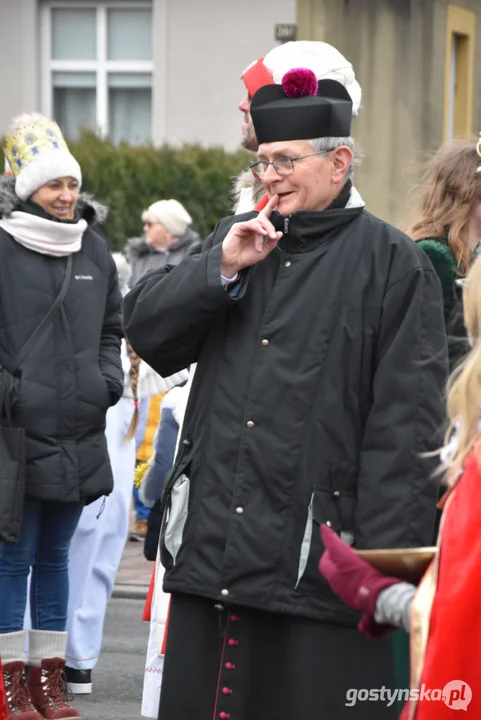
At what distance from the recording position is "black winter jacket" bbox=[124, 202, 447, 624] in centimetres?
359

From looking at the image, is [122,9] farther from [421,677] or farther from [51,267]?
[421,677]

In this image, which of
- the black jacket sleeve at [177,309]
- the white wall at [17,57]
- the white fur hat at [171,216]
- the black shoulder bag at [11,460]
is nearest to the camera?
the black jacket sleeve at [177,309]

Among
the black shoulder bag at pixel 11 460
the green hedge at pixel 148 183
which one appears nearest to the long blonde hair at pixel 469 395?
the black shoulder bag at pixel 11 460

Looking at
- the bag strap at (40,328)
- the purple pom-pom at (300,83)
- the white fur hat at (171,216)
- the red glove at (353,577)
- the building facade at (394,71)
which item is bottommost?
the red glove at (353,577)

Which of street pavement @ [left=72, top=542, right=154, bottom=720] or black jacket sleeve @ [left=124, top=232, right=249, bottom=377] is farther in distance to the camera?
street pavement @ [left=72, top=542, right=154, bottom=720]

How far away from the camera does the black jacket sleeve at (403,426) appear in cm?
357

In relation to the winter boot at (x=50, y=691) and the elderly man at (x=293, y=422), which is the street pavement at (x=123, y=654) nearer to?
Result: the winter boot at (x=50, y=691)

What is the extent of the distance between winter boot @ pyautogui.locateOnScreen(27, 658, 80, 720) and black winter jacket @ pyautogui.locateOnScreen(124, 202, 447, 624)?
7.11ft

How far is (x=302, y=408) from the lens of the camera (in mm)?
3637

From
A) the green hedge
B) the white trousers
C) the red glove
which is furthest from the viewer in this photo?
the green hedge

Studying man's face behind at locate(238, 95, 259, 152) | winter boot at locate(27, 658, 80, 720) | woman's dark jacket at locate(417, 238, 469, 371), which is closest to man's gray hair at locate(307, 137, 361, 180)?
man's face behind at locate(238, 95, 259, 152)

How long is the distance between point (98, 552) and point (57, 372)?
56.9 inches

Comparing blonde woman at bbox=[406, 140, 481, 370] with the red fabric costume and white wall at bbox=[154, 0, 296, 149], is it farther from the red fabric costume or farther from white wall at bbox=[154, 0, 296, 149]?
white wall at bbox=[154, 0, 296, 149]

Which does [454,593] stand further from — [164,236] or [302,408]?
[164,236]
